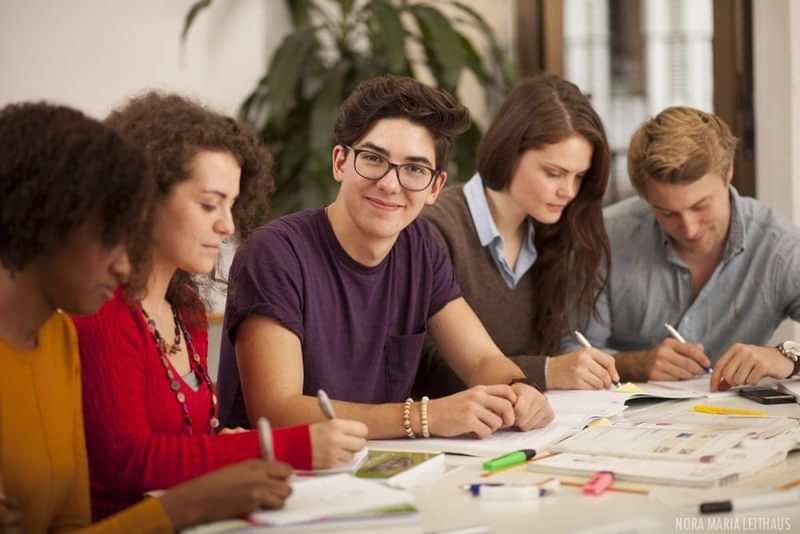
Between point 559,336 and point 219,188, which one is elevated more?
point 219,188

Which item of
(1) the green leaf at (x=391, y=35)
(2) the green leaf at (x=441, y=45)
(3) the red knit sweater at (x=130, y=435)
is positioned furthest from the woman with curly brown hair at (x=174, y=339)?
(2) the green leaf at (x=441, y=45)

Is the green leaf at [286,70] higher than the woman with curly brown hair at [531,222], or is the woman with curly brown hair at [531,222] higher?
the green leaf at [286,70]

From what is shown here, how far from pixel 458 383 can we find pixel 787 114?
1728mm

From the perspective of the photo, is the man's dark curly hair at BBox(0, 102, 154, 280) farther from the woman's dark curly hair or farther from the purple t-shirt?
the purple t-shirt

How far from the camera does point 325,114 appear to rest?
395 centimetres

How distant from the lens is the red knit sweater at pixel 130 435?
4.87 ft

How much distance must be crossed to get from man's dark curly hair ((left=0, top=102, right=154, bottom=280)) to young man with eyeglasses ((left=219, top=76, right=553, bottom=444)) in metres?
0.60

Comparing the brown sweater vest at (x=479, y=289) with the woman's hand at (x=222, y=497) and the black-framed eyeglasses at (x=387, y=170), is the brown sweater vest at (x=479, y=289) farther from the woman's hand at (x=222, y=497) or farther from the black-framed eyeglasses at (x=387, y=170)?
the woman's hand at (x=222, y=497)

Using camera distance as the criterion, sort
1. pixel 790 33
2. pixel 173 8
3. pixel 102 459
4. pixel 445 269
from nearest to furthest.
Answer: pixel 102 459, pixel 445 269, pixel 790 33, pixel 173 8

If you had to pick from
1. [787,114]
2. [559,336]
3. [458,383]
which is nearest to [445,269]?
[458,383]

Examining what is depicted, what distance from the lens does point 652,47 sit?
4.27 meters

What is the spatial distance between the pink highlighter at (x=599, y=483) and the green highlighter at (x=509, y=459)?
0.14m

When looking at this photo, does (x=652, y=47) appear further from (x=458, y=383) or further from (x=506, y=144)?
(x=458, y=383)

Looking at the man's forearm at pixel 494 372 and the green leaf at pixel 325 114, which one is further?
the green leaf at pixel 325 114
